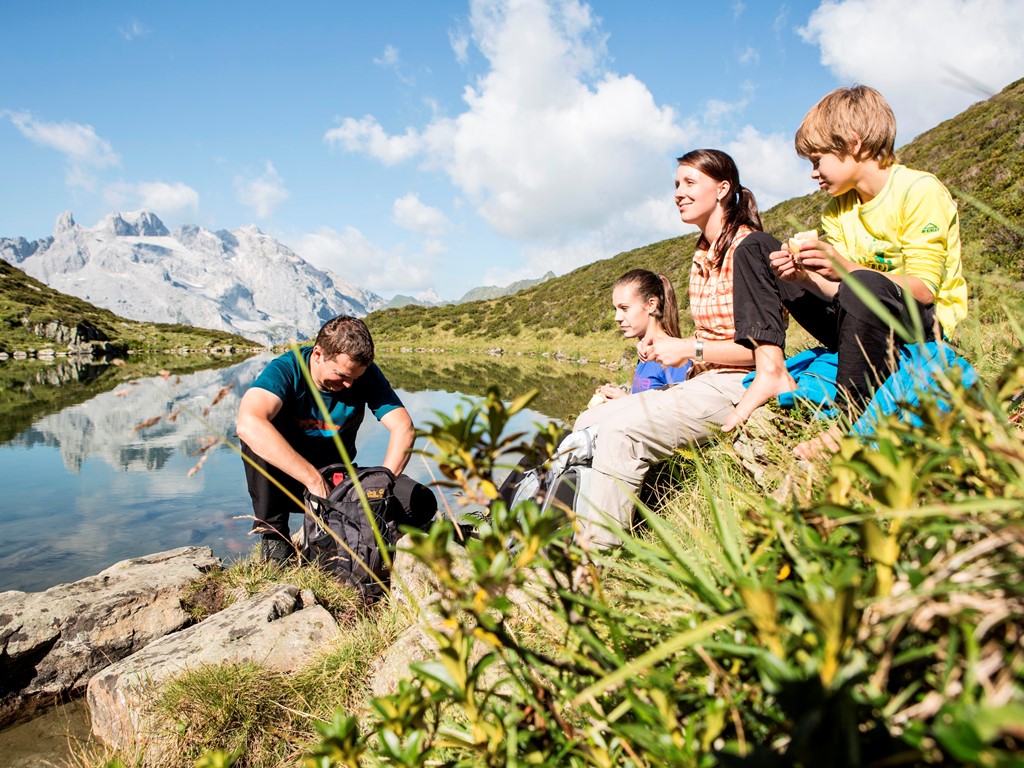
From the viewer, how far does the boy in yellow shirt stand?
214cm

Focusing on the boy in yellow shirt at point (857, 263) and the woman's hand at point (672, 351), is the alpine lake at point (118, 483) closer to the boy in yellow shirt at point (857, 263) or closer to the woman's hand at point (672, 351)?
the woman's hand at point (672, 351)

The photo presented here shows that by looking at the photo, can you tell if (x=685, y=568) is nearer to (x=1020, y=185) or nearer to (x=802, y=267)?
(x=802, y=267)

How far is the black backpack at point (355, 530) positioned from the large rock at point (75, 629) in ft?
2.73

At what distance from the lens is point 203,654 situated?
2.49 meters

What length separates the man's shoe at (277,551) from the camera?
391 centimetres

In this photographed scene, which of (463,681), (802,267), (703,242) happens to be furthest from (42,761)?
(703,242)

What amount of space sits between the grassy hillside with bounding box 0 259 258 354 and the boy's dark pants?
36435 mm

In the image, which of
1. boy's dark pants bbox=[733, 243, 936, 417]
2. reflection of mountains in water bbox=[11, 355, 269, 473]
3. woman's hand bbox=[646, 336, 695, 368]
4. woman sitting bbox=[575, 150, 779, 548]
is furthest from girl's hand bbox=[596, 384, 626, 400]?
reflection of mountains in water bbox=[11, 355, 269, 473]

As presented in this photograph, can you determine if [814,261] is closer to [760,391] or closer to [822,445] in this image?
[760,391]

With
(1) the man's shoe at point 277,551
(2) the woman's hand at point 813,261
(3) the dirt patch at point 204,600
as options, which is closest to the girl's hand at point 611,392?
(2) the woman's hand at point 813,261

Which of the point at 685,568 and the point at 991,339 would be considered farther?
the point at 991,339

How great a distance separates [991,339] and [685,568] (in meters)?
3.91

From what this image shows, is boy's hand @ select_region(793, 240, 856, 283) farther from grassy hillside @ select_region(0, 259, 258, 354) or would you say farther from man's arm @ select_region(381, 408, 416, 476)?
grassy hillside @ select_region(0, 259, 258, 354)

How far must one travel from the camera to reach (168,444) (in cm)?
973
